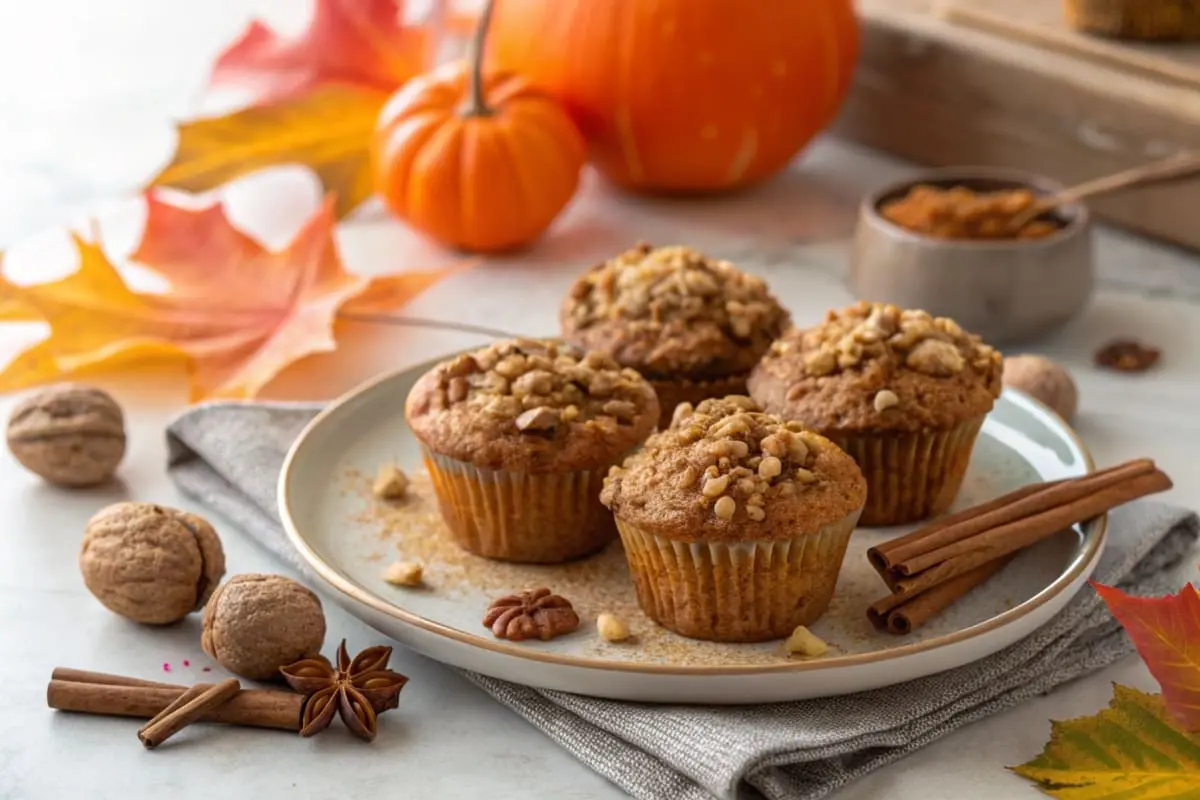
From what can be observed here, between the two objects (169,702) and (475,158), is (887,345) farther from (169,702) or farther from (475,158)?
(475,158)

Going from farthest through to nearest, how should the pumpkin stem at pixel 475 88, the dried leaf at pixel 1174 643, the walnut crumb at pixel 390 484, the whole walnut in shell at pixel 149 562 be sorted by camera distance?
the pumpkin stem at pixel 475 88, the walnut crumb at pixel 390 484, the whole walnut in shell at pixel 149 562, the dried leaf at pixel 1174 643

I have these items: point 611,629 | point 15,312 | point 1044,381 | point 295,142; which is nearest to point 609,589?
point 611,629

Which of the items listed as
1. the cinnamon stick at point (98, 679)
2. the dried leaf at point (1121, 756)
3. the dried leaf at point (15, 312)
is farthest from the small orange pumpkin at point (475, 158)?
the dried leaf at point (1121, 756)

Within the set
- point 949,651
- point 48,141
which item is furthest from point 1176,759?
point 48,141

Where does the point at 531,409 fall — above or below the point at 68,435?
above

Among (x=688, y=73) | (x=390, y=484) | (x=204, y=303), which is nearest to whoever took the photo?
(x=390, y=484)

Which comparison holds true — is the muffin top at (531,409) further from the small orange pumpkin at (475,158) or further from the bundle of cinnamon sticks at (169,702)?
the small orange pumpkin at (475,158)
